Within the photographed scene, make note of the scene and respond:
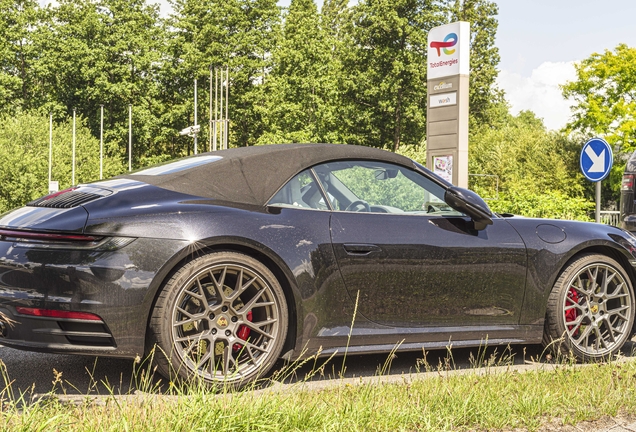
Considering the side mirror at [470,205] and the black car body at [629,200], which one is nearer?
the side mirror at [470,205]

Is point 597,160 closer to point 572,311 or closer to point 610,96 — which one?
point 572,311

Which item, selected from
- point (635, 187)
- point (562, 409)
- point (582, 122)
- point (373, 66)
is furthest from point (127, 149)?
point (562, 409)

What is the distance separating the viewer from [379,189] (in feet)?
15.9

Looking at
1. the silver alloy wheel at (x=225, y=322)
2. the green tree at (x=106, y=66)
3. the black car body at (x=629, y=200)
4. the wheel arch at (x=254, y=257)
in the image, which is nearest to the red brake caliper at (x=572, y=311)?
the wheel arch at (x=254, y=257)

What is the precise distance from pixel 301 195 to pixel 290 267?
53 centimetres

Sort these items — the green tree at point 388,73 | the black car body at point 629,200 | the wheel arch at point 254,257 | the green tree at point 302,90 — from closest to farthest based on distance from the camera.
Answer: the wheel arch at point 254,257, the black car body at point 629,200, the green tree at point 388,73, the green tree at point 302,90

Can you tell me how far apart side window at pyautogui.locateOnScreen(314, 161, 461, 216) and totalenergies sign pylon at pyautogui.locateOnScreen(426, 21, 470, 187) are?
10128mm

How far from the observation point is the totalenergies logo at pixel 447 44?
15.4 m

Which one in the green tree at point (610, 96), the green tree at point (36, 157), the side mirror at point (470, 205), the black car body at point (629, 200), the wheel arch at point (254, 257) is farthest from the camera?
the green tree at point (36, 157)

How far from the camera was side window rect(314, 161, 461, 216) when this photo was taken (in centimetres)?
465

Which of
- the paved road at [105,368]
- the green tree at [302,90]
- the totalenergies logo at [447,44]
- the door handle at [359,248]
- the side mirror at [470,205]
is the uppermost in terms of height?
the green tree at [302,90]

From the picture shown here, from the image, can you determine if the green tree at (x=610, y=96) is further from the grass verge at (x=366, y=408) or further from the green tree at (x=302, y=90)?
the grass verge at (x=366, y=408)

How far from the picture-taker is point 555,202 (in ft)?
59.1

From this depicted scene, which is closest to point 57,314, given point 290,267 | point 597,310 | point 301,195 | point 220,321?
point 220,321
